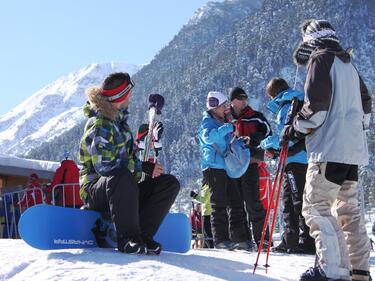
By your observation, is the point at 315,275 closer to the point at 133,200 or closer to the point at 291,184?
the point at 133,200

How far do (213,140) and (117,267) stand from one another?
2.90 meters

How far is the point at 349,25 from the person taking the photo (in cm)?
18462

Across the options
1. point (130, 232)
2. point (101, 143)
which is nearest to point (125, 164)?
point (101, 143)

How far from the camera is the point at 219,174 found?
22.1ft

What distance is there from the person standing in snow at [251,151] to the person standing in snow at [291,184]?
427 millimetres

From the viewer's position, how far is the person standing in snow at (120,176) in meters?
4.52

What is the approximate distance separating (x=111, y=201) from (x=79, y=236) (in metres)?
0.56

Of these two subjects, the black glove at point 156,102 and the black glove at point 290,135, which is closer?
the black glove at point 290,135

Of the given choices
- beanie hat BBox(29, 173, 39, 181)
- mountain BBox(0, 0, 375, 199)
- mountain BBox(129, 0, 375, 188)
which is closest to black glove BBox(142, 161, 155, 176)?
beanie hat BBox(29, 173, 39, 181)

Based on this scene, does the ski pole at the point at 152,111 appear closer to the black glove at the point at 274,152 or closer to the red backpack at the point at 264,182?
the black glove at the point at 274,152

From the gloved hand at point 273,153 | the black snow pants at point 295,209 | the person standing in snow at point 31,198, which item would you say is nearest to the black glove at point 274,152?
the gloved hand at point 273,153

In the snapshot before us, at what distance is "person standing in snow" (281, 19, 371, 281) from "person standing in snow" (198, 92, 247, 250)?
2.45 metres

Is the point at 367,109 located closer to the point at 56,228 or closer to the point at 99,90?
the point at 99,90

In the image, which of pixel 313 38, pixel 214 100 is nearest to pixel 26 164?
pixel 214 100
